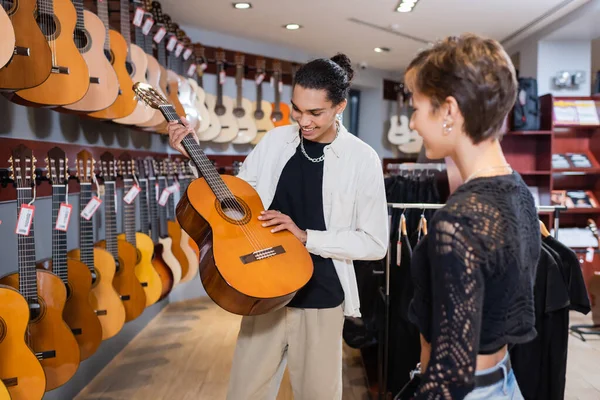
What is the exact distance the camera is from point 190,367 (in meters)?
3.49

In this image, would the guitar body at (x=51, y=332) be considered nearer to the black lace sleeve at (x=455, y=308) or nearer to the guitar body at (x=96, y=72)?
the guitar body at (x=96, y=72)

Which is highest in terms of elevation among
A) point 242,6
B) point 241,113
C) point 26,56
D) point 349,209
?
point 242,6

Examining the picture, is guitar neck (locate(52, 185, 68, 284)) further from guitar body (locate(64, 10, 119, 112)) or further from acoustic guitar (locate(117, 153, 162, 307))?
acoustic guitar (locate(117, 153, 162, 307))

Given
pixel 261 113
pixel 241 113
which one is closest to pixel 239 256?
pixel 241 113

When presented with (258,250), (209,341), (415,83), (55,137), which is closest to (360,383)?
(209,341)

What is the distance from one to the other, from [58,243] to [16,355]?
1.88ft

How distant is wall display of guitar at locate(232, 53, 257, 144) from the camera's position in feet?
17.9

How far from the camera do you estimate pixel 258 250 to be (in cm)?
165

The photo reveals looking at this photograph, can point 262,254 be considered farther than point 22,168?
No

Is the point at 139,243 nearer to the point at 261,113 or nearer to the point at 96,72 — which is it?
the point at 96,72

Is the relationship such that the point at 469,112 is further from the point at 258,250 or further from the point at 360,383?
the point at 360,383

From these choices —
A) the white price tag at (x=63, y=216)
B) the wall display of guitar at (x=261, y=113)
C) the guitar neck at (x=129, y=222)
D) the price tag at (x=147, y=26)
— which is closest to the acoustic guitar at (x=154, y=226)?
the guitar neck at (x=129, y=222)

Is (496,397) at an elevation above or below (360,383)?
above

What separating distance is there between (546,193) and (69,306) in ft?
16.7
